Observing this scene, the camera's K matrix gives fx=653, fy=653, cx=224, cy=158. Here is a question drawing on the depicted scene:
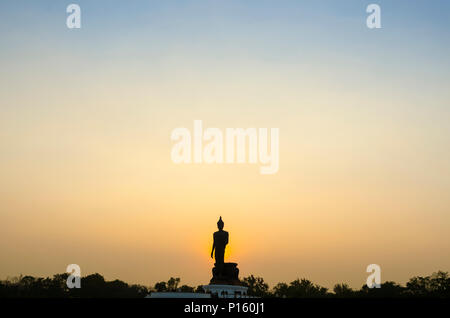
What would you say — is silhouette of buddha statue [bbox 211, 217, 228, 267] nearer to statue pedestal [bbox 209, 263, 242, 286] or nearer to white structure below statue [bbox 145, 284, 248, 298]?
statue pedestal [bbox 209, 263, 242, 286]

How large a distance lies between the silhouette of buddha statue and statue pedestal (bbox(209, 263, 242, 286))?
1109 mm

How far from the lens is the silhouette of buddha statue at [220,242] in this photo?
41.6 m

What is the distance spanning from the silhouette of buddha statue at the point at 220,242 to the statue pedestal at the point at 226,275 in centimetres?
111

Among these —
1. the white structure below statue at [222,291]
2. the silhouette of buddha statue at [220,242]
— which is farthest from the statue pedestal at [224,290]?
the silhouette of buddha statue at [220,242]

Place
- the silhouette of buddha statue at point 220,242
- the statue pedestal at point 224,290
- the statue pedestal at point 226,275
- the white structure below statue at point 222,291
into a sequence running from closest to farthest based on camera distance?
the white structure below statue at point 222,291
the statue pedestal at point 224,290
the statue pedestal at point 226,275
the silhouette of buddha statue at point 220,242

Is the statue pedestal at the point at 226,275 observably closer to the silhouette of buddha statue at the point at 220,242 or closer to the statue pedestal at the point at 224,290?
the statue pedestal at the point at 224,290

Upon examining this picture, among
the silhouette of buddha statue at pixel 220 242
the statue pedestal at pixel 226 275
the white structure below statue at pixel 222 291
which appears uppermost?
the silhouette of buddha statue at pixel 220 242

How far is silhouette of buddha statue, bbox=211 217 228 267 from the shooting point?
41.6m

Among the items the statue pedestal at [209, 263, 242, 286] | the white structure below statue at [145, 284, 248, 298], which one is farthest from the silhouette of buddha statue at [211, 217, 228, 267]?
the white structure below statue at [145, 284, 248, 298]

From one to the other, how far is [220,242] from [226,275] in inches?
125

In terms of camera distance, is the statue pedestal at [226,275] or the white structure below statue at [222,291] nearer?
the white structure below statue at [222,291]

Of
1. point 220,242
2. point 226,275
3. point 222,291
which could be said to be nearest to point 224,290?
point 222,291
